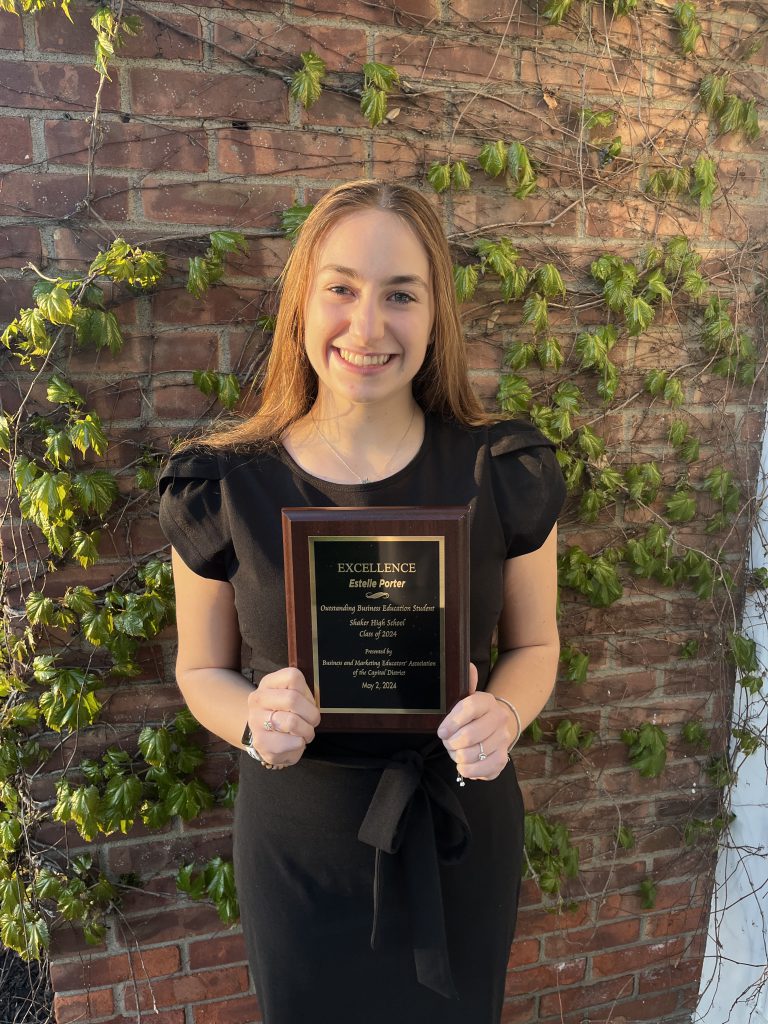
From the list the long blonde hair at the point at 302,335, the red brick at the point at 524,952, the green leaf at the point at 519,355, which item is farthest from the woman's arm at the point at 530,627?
the red brick at the point at 524,952

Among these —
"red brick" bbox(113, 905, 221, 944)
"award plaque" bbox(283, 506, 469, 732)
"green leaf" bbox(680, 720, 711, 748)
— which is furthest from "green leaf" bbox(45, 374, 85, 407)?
"green leaf" bbox(680, 720, 711, 748)

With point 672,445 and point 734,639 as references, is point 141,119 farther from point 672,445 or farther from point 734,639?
point 734,639

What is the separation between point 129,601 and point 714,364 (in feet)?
5.33

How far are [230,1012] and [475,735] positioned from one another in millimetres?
1470

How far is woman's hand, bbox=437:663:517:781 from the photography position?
42.1 inches

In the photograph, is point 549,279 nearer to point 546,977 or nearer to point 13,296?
point 13,296

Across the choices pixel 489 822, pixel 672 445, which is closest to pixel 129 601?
pixel 489 822

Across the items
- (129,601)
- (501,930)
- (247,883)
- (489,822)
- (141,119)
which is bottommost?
(501,930)

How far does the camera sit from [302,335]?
53.4 inches

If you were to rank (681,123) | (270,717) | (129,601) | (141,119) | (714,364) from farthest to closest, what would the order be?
(714,364) < (681,123) < (129,601) < (141,119) < (270,717)

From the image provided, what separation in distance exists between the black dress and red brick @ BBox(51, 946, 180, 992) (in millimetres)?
622

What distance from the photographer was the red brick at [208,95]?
4.92 ft

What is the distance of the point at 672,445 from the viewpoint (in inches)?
76.8

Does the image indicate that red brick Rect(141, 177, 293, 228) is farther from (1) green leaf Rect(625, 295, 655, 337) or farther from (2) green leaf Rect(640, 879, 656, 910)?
(2) green leaf Rect(640, 879, 656, 910)
